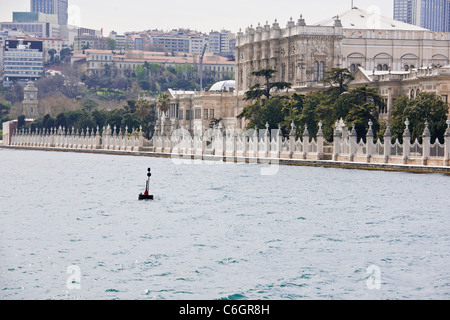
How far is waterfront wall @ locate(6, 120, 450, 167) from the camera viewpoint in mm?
69062

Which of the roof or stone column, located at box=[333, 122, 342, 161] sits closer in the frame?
stone column, located at box=[333, 122, 342, 161]

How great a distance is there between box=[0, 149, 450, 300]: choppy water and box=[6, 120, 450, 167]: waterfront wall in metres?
4.73

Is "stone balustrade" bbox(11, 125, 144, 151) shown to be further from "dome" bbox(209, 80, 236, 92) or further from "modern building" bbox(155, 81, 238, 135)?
"dome" bbox(209, 80, 236, 92)

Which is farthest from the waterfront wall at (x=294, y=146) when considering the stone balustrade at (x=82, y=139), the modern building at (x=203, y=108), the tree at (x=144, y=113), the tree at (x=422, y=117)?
the modern building at (x=203, y=108)

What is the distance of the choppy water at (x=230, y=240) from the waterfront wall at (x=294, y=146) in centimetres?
473

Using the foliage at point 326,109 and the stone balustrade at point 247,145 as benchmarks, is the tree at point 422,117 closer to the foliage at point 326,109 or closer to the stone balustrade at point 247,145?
the foliage at point 326,109

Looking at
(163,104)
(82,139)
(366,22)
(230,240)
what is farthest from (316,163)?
(163,104)

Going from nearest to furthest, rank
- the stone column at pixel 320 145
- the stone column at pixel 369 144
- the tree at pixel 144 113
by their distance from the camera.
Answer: the stone column at pixel 369 144, the stone column at pixel 320 145, the tree at pixel 144 113

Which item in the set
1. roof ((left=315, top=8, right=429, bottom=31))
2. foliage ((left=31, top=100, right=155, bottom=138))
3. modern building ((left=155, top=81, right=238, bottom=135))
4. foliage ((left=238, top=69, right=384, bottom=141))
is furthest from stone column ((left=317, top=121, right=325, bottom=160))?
foliage ((left=31, top=100, right=155, bottom=138))

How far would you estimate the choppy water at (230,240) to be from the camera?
2956 centimetres

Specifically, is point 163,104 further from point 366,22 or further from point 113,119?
point 366,22

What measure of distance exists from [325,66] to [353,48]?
6849 mm

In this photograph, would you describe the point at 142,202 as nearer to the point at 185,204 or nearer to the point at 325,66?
the point at 185,204

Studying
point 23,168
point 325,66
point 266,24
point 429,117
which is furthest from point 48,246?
point 266,24
